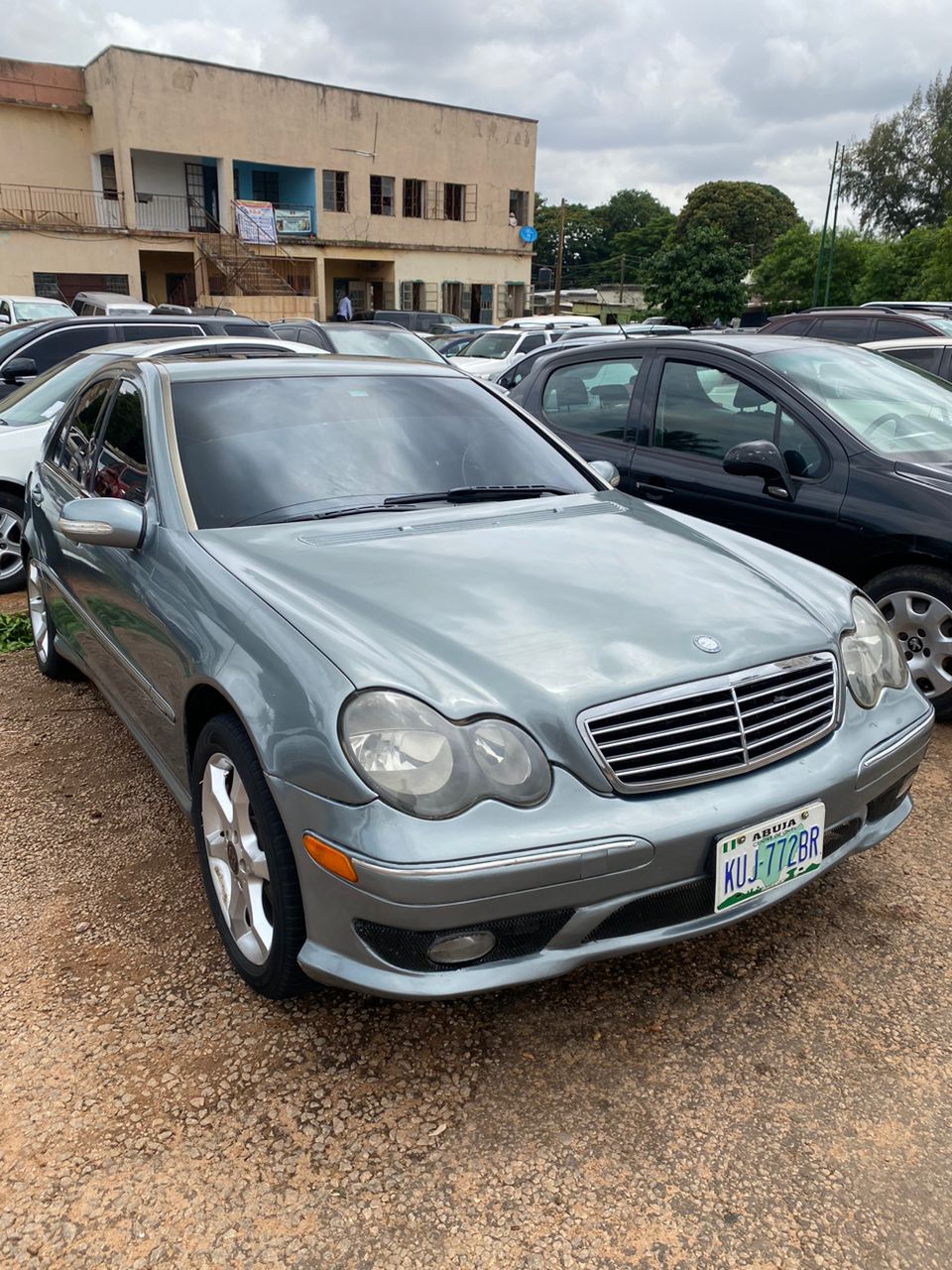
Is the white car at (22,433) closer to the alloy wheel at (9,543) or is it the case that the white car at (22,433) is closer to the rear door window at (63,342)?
the alloy wheel at (9,543)

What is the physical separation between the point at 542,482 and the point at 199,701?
4.90 ft

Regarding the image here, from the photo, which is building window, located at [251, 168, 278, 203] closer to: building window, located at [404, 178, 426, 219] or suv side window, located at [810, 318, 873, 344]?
building window, located at [404, 178, 426, 219]

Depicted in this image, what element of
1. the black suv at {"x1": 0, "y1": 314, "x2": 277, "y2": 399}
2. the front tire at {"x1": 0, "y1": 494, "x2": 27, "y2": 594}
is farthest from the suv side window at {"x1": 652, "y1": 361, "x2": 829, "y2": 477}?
the black suv at {"x1": 0, "y1": 314, "x2": 277, "y2": 399}

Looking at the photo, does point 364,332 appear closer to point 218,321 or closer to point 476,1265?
point 218,321

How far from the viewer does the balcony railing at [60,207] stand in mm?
29531

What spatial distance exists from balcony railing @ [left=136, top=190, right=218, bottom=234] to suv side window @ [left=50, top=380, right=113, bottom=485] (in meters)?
29.7

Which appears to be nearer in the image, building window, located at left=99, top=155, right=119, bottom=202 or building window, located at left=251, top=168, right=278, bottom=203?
building window, located at left=99, top=155, right=119, bottom=202

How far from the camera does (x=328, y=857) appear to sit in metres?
2.05

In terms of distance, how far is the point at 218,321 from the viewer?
10.4 m

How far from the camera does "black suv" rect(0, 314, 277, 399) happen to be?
26.0ft

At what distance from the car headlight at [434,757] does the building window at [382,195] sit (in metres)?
35.9

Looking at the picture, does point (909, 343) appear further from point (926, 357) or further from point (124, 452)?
point (124, 452)

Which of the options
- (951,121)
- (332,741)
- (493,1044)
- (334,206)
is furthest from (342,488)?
(951,121)


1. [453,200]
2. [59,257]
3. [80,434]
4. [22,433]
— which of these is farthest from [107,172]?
[80,434]
